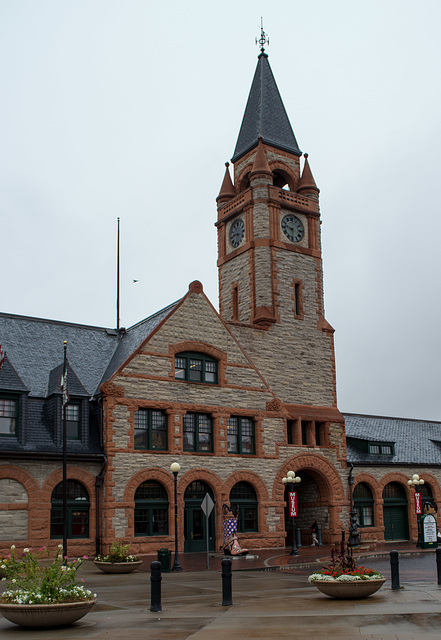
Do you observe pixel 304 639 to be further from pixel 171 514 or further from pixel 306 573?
pixel 171 514

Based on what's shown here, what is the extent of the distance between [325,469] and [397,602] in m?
25.0

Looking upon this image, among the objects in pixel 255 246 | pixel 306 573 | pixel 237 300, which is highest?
pixel 255 246

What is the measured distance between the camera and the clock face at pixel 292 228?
141 feet

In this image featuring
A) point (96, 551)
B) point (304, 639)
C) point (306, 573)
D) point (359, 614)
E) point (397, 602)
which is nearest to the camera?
point (304, 639)

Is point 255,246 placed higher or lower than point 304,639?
higher

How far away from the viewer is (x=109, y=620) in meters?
13.9

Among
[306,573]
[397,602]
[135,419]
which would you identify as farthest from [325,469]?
[397,602]

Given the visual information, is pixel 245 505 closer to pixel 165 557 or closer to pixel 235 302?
pixel 165 557

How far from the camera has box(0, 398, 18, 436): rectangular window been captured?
30.1 m

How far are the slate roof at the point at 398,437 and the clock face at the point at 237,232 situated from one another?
14361 mm

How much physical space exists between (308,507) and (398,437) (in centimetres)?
1069

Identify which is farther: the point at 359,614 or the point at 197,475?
the point at 197,475

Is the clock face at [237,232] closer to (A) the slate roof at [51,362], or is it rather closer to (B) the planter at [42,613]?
(A) the slate roof at [51,362]

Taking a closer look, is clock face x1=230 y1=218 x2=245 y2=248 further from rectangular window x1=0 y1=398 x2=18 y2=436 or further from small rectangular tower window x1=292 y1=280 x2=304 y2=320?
rectangular window x1=0 y1=398 x2=18 y2=436
